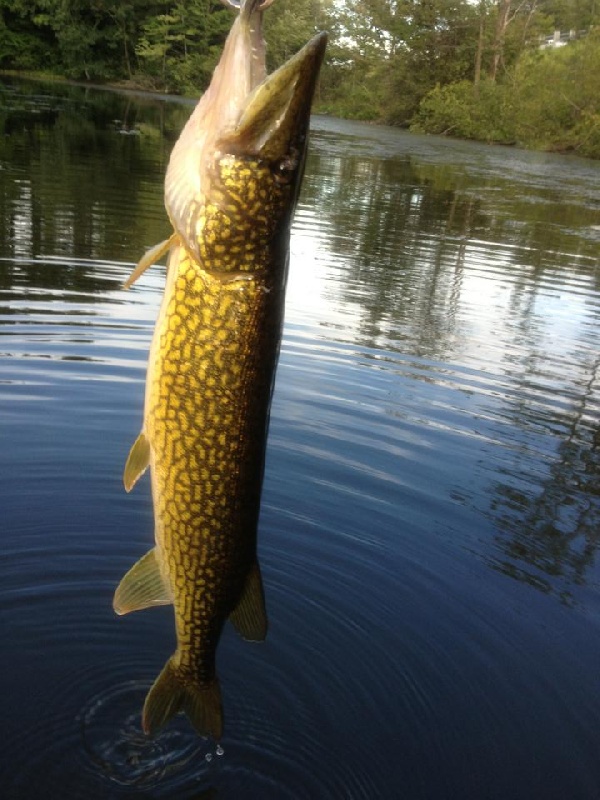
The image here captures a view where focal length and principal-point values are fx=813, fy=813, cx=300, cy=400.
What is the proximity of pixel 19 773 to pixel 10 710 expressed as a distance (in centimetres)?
31

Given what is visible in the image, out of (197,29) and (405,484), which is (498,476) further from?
(197,29)

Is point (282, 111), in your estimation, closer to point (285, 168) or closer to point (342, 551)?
point (285, 168)

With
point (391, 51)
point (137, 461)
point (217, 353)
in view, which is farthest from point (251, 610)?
point (391, 51)

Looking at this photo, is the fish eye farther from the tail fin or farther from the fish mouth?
the tail fin

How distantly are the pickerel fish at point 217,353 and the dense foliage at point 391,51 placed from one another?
1954 inches

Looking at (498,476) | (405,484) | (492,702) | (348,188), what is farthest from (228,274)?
(348,188)

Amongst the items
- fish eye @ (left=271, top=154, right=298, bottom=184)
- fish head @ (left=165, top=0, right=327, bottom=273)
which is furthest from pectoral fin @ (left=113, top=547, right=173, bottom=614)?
fish eye @ (left=271, top=154, right=298, bottom=184)

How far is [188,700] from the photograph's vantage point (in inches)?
112

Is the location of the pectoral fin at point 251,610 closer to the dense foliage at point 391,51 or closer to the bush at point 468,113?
the dense foliage at point 391,51

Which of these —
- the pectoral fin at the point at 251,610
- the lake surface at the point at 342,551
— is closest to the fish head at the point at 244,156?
the pectoral fin at the point at 251,610

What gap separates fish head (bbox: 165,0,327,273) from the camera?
230 cm

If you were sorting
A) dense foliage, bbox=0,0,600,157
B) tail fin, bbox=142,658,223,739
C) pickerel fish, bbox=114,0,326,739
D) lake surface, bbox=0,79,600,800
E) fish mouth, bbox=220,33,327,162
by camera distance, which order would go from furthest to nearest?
dense foliage, bbox=0,0,600,157, lake surface, bbox=0,79,600,800, tail fin, bbox=142,658,223,739, pickerel fish, bbox=114,0,326,739, fish mouth, bbox=220,33,327,162

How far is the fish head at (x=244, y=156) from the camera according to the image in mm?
2305

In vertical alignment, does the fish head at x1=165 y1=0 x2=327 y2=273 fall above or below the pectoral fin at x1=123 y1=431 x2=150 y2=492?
above
